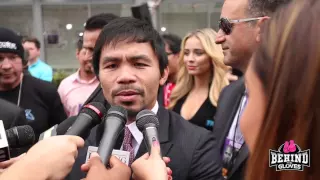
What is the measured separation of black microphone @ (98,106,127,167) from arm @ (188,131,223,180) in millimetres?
448

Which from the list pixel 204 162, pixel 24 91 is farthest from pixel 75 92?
pixel 204 162

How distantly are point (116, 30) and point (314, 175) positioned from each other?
4.61 ft

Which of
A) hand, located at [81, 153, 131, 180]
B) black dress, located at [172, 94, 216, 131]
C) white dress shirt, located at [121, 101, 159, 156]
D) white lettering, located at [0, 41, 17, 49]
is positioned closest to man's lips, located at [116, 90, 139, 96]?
white dress shirt, located at [121, 101, 159, 156]

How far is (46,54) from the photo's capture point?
517 inches

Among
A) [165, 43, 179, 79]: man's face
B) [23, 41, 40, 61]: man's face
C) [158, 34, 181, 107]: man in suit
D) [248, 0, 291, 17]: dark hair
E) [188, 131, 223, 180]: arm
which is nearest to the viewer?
[188, 131, 223, 180]: arm

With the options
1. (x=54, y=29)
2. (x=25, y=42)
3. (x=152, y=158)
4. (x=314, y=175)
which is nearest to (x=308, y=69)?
(x=314, y=175)

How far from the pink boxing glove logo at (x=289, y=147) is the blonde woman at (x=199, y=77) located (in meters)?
2.98

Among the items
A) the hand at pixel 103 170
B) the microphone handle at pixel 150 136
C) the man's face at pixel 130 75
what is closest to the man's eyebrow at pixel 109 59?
the man's face at pixel 130 75

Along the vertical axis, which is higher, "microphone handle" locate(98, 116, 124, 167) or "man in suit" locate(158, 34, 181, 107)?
"man in suit" locate(158, 34, 181, 107)

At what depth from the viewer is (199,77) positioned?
4.38 metres

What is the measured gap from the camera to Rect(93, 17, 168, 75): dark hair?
7.09ft

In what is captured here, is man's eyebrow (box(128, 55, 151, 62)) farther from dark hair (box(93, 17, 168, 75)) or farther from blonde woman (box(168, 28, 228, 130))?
blonde woman (box(168, 28, 228, 130))

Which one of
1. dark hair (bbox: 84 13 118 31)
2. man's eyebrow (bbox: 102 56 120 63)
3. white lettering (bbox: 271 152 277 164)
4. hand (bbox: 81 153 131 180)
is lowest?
hand (bbox: 81 153 131 180)

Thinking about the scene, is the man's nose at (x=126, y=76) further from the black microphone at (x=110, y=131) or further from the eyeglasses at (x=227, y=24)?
the eyeglasses at (x=227, y=24)
